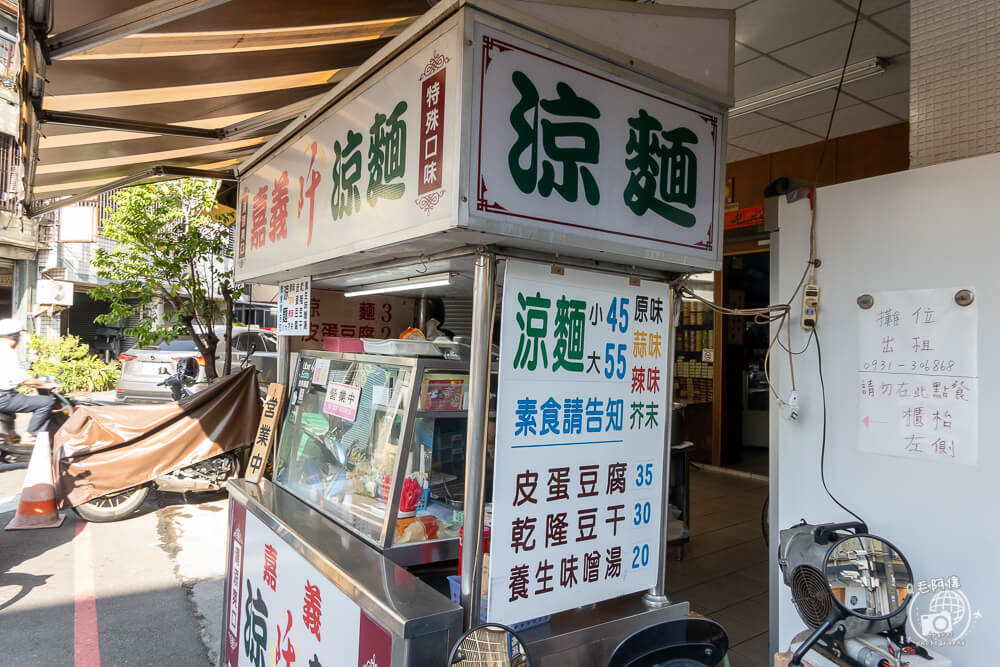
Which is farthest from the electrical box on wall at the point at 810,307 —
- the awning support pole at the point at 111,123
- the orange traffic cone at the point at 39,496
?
the orange traffic cone at the point at 39,496

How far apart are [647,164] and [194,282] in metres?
6.88

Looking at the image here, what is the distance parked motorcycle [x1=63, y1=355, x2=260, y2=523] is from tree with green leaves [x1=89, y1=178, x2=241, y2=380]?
1.65 meters

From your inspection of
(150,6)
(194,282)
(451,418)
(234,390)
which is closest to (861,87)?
(451,418)

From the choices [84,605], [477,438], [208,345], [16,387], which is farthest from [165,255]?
[477,438]

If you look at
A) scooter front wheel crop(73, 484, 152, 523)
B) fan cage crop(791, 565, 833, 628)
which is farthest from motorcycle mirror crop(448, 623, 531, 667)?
scooter front wheel crop(73, 484, 152, 523)

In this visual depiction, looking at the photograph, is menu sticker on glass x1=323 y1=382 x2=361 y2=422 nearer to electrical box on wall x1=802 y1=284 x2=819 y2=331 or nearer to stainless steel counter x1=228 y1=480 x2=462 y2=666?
stainless steel counter x1=228 y1=480 x2=462 y2=666

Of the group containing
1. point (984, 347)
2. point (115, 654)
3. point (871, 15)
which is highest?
point (871, 15)

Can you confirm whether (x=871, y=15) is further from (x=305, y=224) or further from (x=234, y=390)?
(x=234, y=390)

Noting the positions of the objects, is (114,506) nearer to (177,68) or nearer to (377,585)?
(177,68)

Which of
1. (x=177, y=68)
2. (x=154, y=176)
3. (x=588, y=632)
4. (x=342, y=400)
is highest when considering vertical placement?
(x=177, y=68)

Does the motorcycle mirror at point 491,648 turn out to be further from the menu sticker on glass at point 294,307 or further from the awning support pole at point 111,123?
the awning support pole at point 111,123

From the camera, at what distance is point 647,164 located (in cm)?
211

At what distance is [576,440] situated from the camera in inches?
81.4

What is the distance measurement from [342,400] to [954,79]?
313cm
